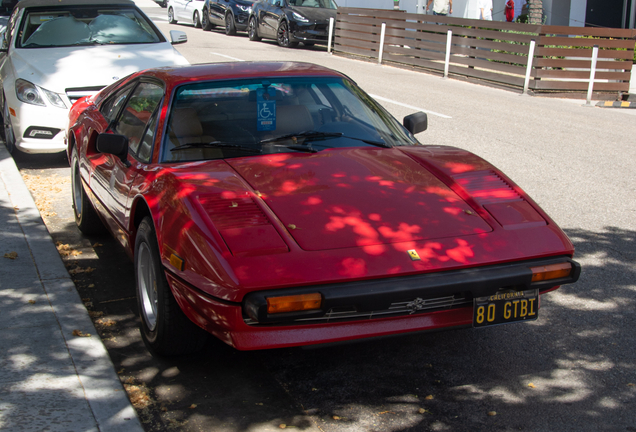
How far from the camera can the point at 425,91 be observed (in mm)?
14102

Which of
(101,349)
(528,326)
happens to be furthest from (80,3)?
(528,326)

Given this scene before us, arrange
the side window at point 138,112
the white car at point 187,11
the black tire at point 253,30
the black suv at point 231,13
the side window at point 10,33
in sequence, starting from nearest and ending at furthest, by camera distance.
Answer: the side window at point 138,112 < the side window at point 10,33 < the black tire at point 253,30 < the black suv at point 231,13 < the white car at point 187,11

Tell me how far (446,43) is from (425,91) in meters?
4.02

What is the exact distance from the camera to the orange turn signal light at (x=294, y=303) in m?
2.88

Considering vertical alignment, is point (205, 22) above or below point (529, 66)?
above

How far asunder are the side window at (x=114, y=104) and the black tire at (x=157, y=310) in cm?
164

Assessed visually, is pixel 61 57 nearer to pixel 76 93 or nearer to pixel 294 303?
pixel 76 93

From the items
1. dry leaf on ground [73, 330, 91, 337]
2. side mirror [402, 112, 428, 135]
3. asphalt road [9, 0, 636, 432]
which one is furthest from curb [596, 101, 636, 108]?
dry leaf on ground [73, 330, 91, 337]

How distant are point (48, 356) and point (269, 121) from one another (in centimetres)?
180

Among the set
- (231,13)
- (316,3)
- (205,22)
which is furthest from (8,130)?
(205,22)

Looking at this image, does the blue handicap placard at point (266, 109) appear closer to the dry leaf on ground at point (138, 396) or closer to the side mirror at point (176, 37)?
the dry leaf on ground at point (138, 396)

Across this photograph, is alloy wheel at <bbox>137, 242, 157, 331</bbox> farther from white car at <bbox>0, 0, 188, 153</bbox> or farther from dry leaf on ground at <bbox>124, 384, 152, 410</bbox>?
white car at <bbox>0, 0, 188, 153</bbox>

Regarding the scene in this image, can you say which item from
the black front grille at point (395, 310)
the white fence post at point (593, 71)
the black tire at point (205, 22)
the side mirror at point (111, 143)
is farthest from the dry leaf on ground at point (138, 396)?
the black tire at point (205, 22)

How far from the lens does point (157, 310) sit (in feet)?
11.3
